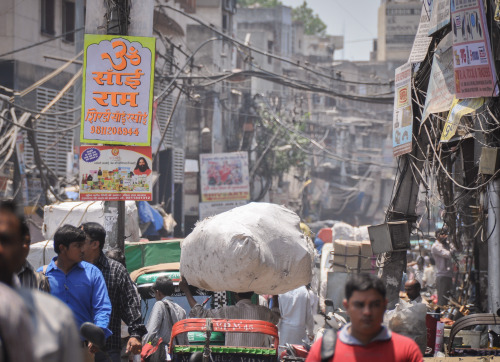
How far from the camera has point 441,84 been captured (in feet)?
35.2

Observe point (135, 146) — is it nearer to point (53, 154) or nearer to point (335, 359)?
point (335, 359)

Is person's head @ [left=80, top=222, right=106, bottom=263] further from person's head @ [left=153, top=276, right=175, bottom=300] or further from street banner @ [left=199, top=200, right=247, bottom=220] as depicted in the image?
street banner @ [left=199, top=200, right=247, bottom=220]

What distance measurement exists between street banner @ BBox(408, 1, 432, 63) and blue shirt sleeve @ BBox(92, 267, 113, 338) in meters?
6.72

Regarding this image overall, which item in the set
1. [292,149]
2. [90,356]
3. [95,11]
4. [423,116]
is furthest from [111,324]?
[292,149]

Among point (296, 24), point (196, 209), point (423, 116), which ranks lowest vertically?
point (196, 209)

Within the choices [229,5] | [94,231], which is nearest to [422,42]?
[94,231]

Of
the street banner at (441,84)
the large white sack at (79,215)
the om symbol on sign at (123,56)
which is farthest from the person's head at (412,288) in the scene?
the om symbol on sign at (123,56)

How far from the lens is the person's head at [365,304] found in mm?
4035

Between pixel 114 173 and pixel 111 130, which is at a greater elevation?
pixel 111 130

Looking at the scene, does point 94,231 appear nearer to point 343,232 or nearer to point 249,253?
point 249,253

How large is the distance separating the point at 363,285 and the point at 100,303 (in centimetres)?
277

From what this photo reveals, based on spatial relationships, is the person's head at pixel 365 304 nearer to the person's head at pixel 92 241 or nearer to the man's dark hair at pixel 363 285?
the man's dark hair at pixel 363 285

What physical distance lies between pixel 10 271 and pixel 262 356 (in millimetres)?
3710

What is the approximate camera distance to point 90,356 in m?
6.10
